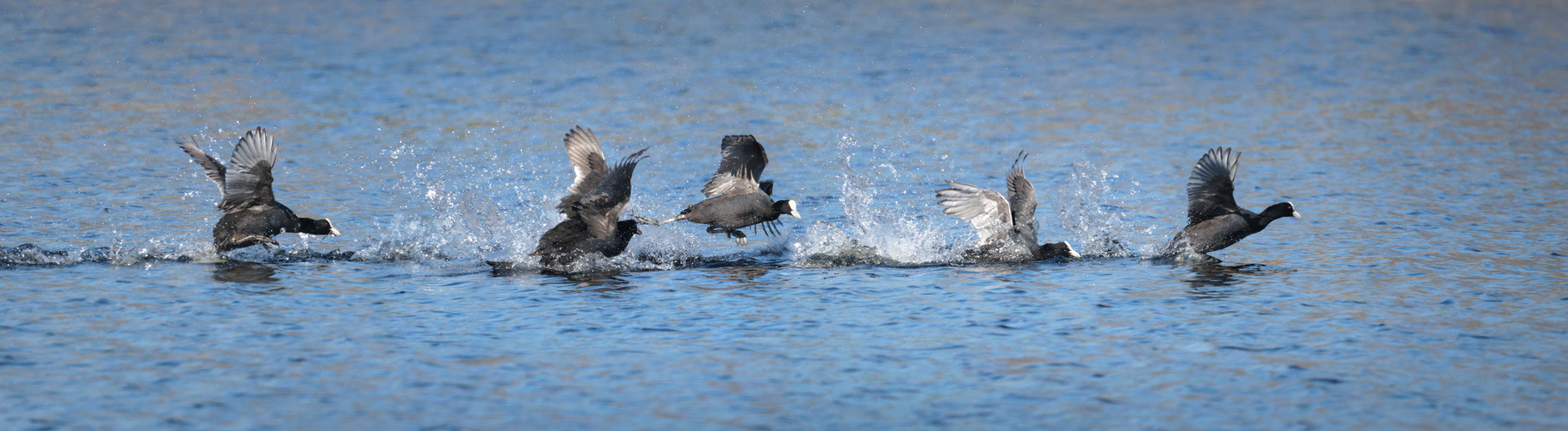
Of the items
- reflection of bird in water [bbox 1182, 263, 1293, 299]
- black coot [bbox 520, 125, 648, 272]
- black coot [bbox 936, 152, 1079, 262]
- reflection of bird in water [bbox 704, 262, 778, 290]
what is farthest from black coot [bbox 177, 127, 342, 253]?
reflection of bird in water [bbox 1182, 263, 1293, 299]

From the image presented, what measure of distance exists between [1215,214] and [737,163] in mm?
3878

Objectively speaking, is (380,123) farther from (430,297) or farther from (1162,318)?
(1162,318)

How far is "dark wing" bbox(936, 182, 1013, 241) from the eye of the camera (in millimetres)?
11659

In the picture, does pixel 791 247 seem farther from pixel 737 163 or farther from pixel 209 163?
pixel 209 163

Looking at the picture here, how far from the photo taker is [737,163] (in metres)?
12.6

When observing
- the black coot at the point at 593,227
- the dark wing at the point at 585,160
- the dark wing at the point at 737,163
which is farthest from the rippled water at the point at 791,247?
the dark wing at the point at 585,160

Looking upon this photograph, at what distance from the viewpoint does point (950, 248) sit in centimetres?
1189

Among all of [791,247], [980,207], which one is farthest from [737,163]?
[980,207]

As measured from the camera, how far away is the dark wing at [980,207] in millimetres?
11659

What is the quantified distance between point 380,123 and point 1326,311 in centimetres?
1324

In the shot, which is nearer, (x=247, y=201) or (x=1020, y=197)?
(x=247, y=201)

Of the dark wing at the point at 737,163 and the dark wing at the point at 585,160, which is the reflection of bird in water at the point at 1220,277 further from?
the dark wing at the point at 585,160

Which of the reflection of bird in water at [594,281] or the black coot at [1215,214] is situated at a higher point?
the black coot at [1215,214]

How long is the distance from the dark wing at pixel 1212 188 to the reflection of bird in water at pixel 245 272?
22.3 feet
